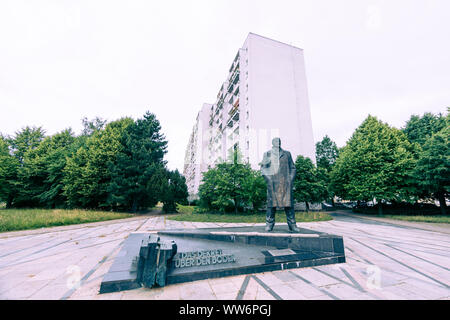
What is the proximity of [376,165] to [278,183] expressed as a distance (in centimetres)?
2015

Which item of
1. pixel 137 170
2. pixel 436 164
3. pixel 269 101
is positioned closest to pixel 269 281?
pixel 137 170

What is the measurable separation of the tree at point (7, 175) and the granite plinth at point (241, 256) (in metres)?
35.9

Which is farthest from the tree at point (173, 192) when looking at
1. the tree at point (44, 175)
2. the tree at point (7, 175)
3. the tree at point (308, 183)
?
the tree at point (7, 175)

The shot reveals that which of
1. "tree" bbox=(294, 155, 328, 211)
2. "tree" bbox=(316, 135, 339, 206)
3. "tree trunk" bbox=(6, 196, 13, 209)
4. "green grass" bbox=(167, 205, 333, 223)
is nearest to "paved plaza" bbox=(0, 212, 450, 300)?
"green grass" bbox=(167, 205, 333, 223)

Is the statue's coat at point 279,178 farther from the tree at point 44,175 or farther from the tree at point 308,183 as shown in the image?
the tree at point 44,175

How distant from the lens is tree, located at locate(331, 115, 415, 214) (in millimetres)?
18547

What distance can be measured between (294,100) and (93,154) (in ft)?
94.9

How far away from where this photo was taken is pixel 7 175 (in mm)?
26781

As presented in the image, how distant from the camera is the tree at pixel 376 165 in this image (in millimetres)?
18547

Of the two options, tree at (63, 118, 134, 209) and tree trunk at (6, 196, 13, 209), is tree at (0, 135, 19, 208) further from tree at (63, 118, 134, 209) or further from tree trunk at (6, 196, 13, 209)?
tree at (63, 118, 134, 209)

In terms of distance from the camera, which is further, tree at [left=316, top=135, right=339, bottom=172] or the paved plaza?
tree at [left=316, top=135, right=339, bottom=172]

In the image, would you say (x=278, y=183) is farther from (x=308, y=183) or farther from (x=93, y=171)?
(x=93, y=171)

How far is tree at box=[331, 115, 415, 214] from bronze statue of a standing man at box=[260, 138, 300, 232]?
60.6 feet
